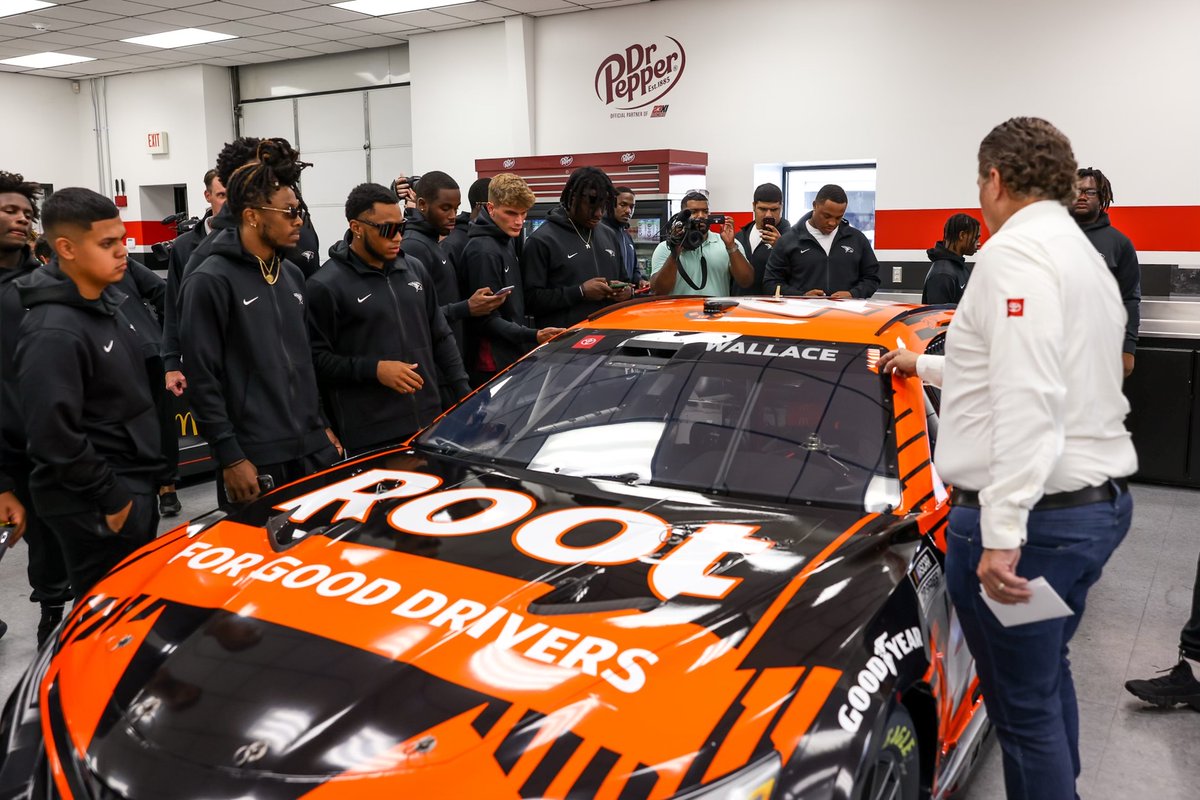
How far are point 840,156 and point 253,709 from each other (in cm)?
753

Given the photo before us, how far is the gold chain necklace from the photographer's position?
283 cm

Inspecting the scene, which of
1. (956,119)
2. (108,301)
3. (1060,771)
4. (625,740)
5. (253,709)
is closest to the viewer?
(625,740)

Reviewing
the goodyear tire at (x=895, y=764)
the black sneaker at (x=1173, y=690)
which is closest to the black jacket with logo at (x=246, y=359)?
the goodyear tire at (x=895, y=764)

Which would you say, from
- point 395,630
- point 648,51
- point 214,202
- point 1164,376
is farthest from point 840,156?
point 395,630

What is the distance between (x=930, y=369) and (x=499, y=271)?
2.39m

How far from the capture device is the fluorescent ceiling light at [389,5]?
880 centimetres

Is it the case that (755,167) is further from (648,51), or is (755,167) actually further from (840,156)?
(648,51)

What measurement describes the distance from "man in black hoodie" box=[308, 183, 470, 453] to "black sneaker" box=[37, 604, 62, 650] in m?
1.03

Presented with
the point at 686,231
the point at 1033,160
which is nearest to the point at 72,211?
the point at 1033,160

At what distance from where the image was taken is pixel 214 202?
5.05m

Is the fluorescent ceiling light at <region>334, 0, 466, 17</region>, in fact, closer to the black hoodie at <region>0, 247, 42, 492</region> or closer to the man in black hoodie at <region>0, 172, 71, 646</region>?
the man in black hoodie at <region>0, 172, 71, 646</region>

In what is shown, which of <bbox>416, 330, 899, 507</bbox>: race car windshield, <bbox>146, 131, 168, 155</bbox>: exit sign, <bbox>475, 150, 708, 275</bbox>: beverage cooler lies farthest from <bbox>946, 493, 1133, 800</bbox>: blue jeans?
<bbox>146, 131, 168, 155</bbox>: exit sign

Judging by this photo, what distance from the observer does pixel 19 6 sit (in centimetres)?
891

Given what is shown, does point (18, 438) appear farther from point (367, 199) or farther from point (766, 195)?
point (766, 195)
